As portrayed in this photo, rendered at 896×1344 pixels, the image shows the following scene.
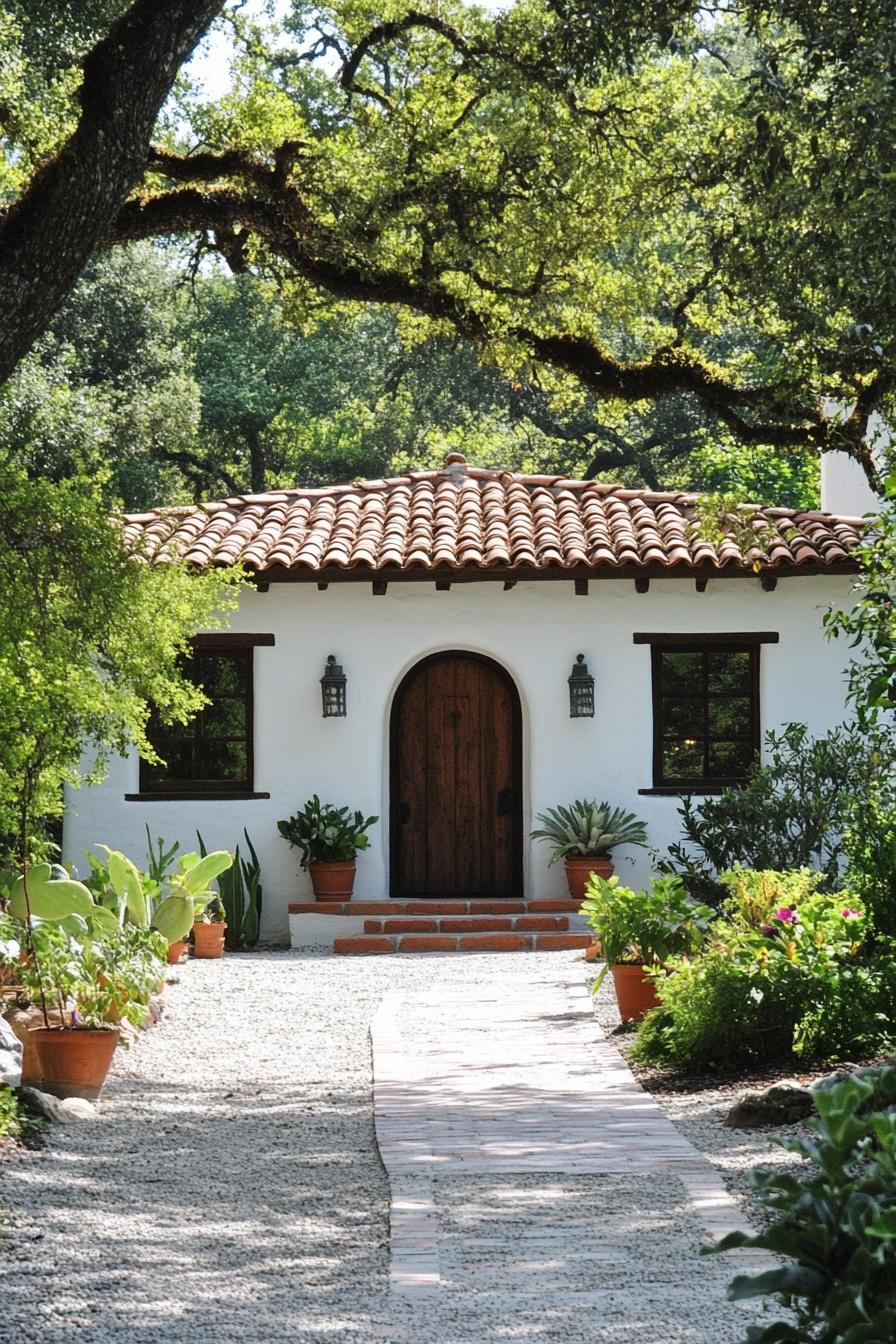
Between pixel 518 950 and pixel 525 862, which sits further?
pixel 525 862

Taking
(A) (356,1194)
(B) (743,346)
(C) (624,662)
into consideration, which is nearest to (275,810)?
(C) (624,662)

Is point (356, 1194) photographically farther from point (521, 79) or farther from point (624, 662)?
point (624, 662)

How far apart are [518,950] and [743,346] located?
20697 mm

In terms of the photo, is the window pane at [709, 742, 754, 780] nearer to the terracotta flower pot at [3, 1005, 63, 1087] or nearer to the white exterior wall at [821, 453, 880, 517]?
the white exterior wall at [821, 453, 880, 517]

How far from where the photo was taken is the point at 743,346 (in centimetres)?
3094

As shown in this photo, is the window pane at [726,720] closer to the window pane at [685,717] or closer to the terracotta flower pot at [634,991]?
the window pane at [685,717]

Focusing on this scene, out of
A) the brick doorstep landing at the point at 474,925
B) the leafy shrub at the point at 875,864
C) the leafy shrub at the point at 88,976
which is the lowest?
the brick doorstep landing at the point at 474,925

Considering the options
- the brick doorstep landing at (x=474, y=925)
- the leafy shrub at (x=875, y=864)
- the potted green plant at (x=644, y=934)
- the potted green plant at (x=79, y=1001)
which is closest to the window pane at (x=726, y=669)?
the brick doorstep landing at (x=474, y=925)

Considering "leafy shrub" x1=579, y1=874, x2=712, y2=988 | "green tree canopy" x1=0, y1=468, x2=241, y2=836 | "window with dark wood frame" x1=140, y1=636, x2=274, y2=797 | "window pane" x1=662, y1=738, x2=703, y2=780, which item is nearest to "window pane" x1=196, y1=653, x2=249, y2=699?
"window with dark wood frame" x1=140, y1=636, x2=274, y2=797

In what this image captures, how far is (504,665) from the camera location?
14469 mm

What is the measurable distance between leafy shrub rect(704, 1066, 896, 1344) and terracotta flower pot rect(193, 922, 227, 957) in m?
10.3

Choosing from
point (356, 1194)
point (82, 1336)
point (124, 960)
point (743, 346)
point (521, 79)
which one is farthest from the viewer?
point (743, 346)

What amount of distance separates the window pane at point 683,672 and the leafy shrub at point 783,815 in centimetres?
171

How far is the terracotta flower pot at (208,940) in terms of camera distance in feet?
41.4
